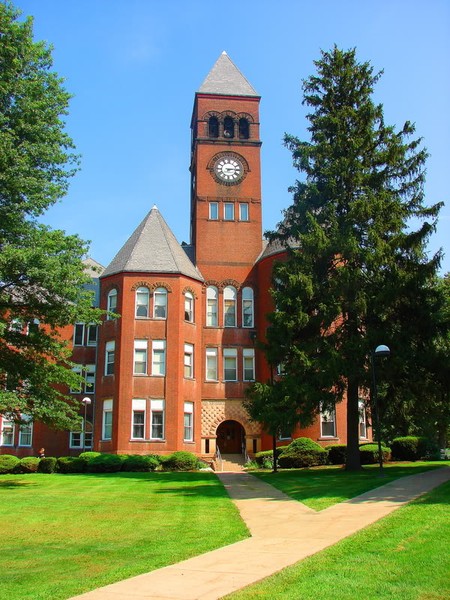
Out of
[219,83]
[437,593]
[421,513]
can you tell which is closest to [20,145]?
[421,513]

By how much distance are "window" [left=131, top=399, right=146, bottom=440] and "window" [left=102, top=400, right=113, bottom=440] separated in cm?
155

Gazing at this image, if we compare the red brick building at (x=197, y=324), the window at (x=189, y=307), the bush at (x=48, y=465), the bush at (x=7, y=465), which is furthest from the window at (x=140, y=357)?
the bush at (x=7, y=465)

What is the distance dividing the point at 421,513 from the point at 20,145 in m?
19.1

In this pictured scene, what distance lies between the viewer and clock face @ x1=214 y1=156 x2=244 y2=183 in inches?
1718

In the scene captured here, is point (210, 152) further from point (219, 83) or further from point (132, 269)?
point (132, 269)

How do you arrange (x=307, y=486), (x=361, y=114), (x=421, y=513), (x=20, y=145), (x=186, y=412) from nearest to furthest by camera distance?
1. (x=421, y=513)
2. (x=307, y=486)
3. (x=20, y=145)
4. (x=361, y=114)
5. (x=186, y=412)

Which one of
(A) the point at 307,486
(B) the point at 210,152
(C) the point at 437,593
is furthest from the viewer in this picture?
(B) the point at 210,152

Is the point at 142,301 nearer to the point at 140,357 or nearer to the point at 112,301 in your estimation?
the point at 112,301

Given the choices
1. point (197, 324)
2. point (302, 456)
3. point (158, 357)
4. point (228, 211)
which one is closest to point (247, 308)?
point (197, 324)

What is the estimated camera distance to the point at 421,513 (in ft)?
40.0

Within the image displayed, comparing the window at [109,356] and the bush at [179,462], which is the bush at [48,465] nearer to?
the bush at [179,462]

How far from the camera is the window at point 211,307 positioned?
4028 cm

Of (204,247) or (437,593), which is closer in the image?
(437,593)

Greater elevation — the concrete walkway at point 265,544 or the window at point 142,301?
the window at point 142,301
